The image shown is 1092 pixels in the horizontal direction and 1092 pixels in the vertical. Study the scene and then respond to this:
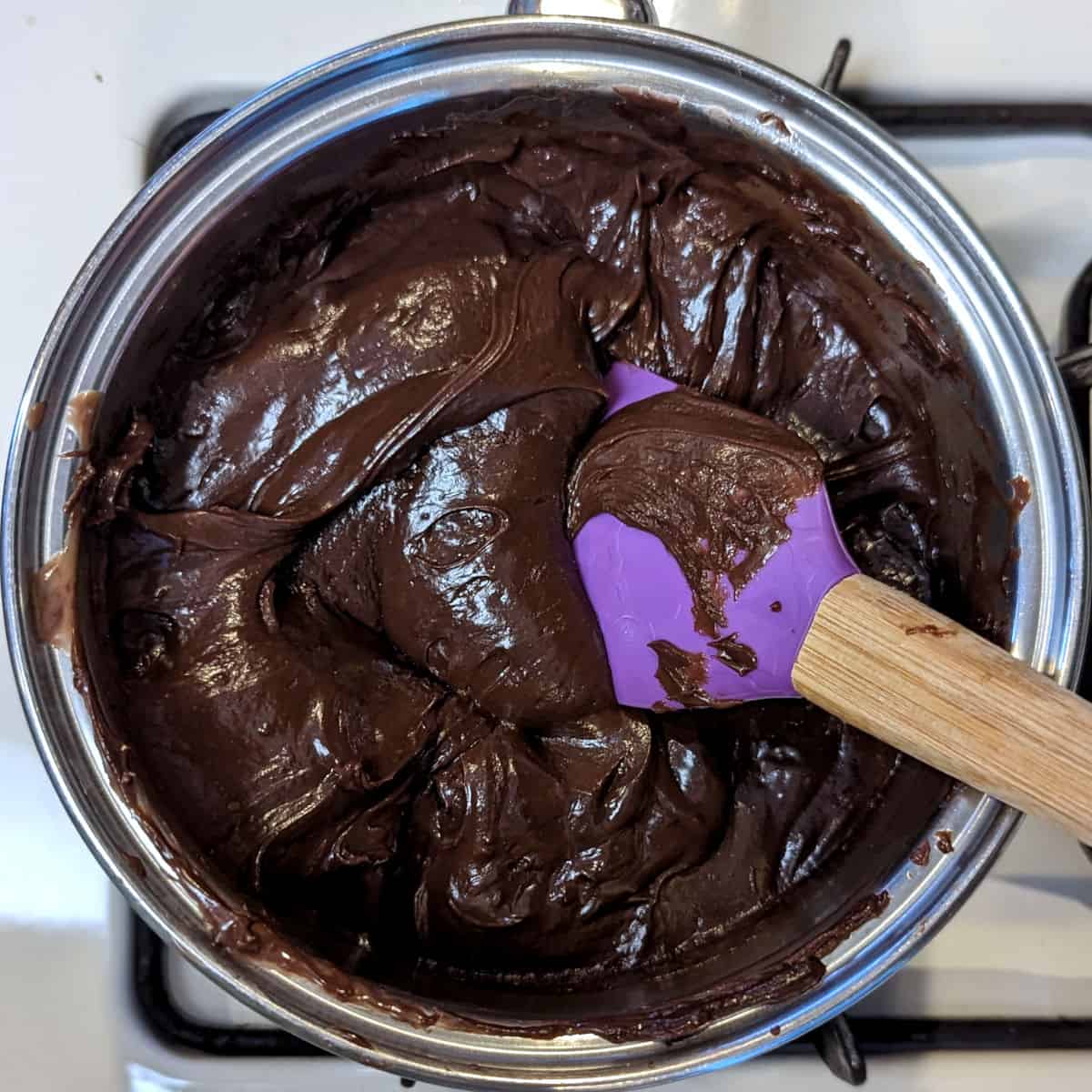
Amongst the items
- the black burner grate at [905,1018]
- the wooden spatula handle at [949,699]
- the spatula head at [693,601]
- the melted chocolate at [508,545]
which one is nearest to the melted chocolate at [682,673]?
the spatula head at [693,601]

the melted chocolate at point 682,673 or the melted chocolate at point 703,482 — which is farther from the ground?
the melted chocolate at point 703,482

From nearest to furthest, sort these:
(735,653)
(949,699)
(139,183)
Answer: (949,699) < (735,653) < (139,183)

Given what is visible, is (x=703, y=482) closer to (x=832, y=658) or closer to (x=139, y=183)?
(x=832, y=658)

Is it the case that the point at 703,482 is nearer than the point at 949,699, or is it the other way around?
the point at 949,699

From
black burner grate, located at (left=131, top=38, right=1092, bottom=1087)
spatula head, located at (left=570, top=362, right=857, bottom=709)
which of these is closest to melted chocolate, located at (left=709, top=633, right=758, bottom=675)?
spatula head, located at (left=570, top=362, right=857, bottom=709)

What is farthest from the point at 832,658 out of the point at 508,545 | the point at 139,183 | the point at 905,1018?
the point at 139,183

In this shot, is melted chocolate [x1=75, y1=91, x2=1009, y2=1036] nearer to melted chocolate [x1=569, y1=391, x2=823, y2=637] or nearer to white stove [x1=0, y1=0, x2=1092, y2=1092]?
melted chocolate [x1=569, y1=391, x2=823, y2=637]

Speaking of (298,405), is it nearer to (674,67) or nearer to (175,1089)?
(674,67)

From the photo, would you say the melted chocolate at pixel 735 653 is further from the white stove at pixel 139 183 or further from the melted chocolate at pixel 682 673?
the white stove at pixel 139 183
